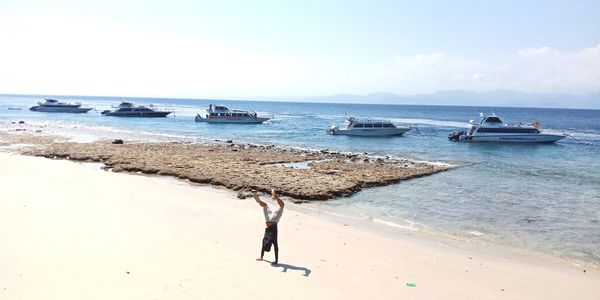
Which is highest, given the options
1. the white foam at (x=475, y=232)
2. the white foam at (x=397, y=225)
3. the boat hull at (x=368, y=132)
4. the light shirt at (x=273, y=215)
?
the light shirt at (x=273, y=215)

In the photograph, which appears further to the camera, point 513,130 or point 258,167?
point 513,130

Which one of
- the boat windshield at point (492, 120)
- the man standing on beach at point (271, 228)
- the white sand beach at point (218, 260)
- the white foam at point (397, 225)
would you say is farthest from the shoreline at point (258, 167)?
the boat windshield at point (492, 120)

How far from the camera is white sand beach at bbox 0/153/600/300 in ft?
30.8

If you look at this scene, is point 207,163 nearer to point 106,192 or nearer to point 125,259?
point 106,192

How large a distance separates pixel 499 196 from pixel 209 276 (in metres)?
18.5

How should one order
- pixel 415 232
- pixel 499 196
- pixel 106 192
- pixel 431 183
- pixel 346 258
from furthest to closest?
pixel 431 183, pixel 499 196, pixel 106 192, pixel 415 232, pixel 346 258

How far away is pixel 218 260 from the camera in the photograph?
11.1 m

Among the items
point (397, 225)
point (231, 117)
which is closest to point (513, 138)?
point (397, 225)

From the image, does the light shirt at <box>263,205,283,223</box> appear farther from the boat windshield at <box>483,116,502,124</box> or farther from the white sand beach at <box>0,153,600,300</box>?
the boat windshield at <box>483,116,502,124</box>

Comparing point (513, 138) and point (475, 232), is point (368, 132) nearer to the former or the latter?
point (513, 138)

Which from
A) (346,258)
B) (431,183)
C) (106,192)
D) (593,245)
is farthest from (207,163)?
(593,245)

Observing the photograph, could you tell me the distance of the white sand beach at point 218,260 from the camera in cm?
939

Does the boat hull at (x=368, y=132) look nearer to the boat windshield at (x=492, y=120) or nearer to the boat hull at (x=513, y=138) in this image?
the boat hull at (x=513, y=138)

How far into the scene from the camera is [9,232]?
1228 cm
